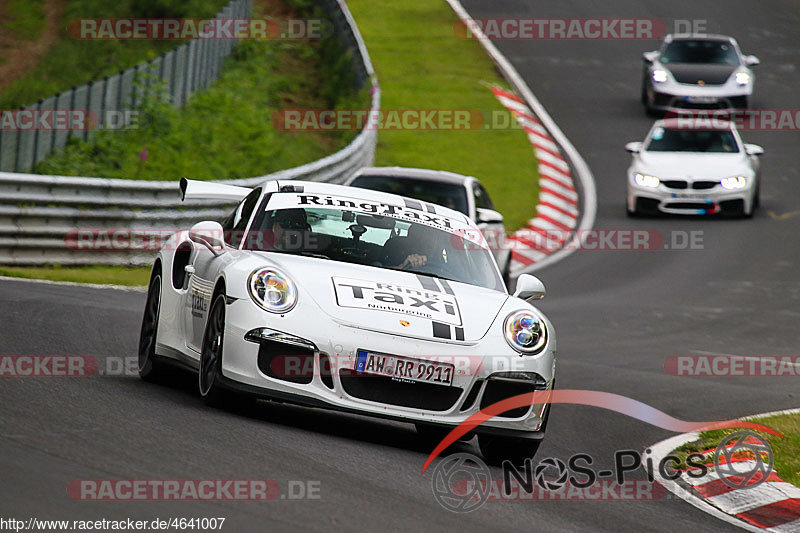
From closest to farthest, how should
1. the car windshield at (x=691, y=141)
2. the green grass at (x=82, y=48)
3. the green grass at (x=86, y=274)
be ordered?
1. the green grass at (x=86, y=274)
2. the car windshield at (x=691, y=141)
3. the green grass at (x=82, y=48)

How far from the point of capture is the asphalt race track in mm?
5609

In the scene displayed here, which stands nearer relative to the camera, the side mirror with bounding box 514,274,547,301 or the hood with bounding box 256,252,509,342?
the hood with bounding box 256,252,509,342

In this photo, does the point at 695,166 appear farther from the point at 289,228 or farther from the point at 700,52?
the point at 289,228

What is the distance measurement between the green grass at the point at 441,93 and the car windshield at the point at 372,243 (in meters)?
13.0

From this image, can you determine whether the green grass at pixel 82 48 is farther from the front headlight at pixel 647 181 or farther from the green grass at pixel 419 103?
the front headlight at pixel 647 181

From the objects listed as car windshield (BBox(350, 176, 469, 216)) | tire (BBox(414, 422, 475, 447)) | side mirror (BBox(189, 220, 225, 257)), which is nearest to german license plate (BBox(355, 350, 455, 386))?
tire (BBox(414, 422, 475, 447))

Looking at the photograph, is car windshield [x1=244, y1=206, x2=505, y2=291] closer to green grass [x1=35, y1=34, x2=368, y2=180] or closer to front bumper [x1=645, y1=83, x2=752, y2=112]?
green grass [x1=35, y1=34, x2=368, y2=180]

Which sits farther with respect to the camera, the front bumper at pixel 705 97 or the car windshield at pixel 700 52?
the car windshield at pixel 700 52

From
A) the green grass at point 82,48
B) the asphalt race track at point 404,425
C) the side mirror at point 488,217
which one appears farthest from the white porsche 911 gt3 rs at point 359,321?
the green grass at point 82,48

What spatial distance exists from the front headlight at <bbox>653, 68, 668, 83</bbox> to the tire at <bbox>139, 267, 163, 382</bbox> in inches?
797

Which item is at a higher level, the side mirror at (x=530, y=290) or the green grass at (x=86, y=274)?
the side mirror at (x=530, y=290)

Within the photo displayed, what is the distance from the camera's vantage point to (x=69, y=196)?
1509 centimetres

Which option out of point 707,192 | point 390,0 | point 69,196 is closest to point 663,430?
point 69,196

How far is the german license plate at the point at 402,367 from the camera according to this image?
716cm
